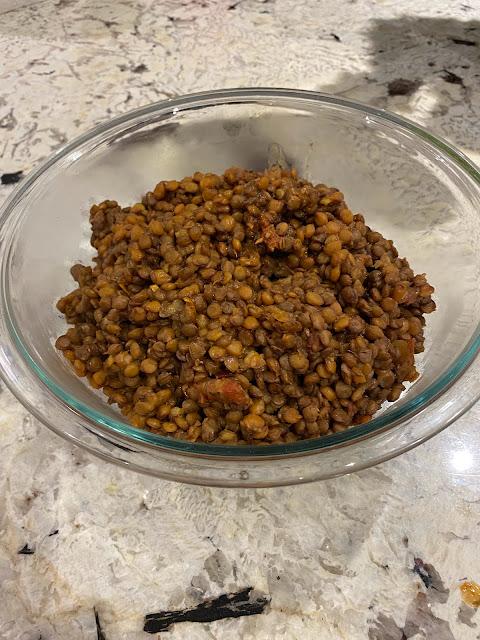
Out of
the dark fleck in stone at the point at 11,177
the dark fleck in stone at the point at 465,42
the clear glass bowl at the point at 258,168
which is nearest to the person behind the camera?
the clear glass bowl at the point at 258,168

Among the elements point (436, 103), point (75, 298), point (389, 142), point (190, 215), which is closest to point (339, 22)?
point (436, 103)

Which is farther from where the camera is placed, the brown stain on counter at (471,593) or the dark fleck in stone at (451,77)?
the dark fleck in stone at (451,77)

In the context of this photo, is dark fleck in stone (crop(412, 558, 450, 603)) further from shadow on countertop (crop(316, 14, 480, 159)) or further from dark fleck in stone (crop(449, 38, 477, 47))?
dark fleck in stone (crop(449, 38, 477, 47))

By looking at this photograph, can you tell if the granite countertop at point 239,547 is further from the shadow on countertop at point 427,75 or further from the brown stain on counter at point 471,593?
the shadow on countertop at point 427,75

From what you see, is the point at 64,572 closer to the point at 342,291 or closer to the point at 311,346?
the point at 311,346

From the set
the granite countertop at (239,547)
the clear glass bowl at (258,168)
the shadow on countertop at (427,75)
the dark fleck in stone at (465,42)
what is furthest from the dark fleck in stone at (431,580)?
the dark fleck in stone at (465,42)

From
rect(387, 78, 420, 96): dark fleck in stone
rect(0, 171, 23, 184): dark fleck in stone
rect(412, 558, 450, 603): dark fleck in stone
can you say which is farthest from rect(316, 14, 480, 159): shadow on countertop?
rect(412, 558, 450, 603): dark fleck in stone
